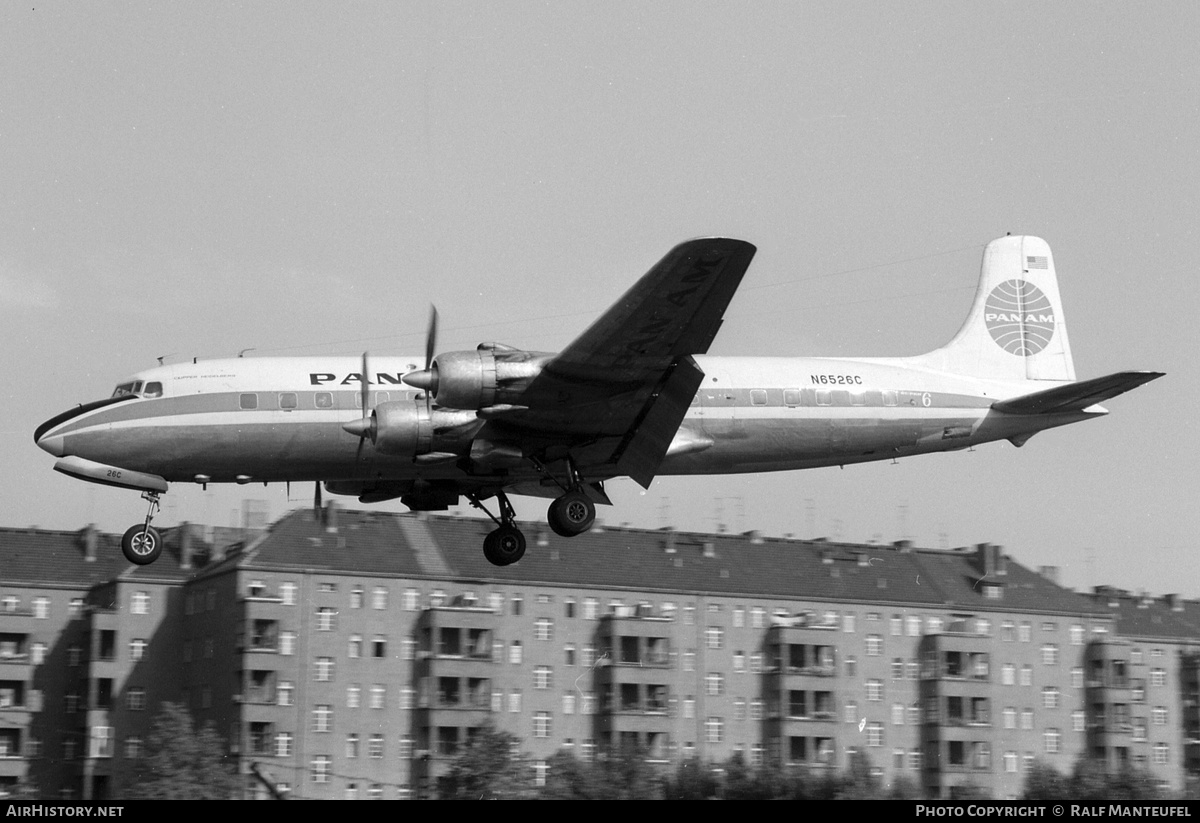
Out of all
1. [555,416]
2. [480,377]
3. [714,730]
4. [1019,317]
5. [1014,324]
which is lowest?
[714,730]

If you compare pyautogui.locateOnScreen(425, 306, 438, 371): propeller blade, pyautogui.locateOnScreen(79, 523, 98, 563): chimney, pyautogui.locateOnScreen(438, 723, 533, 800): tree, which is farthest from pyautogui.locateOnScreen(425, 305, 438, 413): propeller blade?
pyautogui.locateOnScreen(79, 523, 98, 563): chimney

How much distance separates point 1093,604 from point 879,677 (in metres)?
15.0

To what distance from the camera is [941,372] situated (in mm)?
32281

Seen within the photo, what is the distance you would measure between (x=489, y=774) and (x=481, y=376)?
3697 cm

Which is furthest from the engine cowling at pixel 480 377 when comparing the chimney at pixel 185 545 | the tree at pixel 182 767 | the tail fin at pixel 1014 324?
the chimney at pixel 185 545

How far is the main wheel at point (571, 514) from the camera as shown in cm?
2845

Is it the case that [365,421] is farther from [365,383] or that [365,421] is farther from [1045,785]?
[1045,785]

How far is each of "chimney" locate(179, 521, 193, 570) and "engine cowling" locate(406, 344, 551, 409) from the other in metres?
54.1

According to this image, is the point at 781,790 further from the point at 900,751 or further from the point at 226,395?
the point at 226,395

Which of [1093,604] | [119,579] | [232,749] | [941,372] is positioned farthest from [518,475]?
[1093,604]

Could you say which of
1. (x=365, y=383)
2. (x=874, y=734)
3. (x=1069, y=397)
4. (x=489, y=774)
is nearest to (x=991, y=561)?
(x=874, y=734)

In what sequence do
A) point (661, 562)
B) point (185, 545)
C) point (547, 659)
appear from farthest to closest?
point (661, 562)
point (185, 545)
point (547, 659)

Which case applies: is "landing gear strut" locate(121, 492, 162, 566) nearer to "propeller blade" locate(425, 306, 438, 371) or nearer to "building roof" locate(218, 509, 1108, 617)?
"propeller blade" locate(425, 306, 438, 371)

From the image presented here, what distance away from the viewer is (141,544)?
27.7 metres
